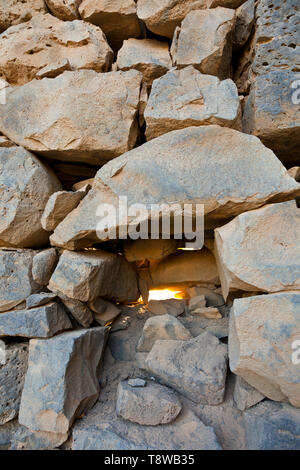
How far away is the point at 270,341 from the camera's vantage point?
4.01 ft

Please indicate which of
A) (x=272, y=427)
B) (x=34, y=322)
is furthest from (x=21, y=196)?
(x=272, y=427)

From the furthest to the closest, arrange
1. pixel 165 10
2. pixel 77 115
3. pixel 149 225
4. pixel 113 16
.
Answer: pixel 113 16
pixel 165 10
pixel 77 115
pixel 149 225

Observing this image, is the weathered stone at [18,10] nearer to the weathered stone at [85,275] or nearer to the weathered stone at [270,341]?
the weathered stone at [85,275]

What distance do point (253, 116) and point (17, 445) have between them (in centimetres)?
232

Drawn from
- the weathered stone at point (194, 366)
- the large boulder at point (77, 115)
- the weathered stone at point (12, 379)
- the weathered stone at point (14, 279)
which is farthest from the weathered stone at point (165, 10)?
the weathered stone at point (12, 379)

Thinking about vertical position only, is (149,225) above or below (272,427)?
above

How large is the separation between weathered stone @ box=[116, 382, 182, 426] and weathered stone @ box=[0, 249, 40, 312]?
32.6 inches

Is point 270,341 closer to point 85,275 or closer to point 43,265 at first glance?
point 85,275

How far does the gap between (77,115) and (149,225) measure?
87 cm

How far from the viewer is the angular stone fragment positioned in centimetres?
131

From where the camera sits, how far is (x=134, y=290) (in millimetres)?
2092

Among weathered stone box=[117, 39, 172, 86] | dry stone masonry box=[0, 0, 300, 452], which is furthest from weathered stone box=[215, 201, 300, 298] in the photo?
weathered stone box=[117, 39, 172, 86]

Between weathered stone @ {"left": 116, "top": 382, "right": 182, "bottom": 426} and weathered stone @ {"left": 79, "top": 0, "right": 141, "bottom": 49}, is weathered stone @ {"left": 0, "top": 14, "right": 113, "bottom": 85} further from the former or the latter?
weathered stone @ {"left": 116, "top": 382, "right": 182, "bottom": 426}

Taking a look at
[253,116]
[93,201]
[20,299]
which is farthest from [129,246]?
[253,116]
